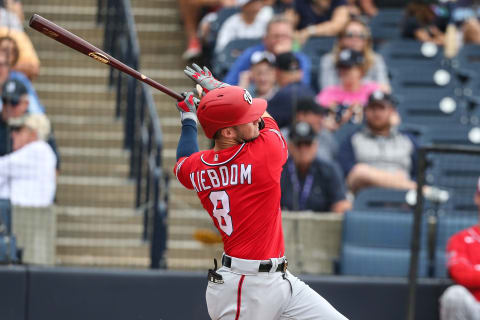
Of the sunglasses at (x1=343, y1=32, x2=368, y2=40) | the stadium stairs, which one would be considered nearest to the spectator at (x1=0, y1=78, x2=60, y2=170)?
the stadium stairs

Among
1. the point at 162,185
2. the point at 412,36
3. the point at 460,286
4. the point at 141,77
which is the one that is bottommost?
the point at 460,286

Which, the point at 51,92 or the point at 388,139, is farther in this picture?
the point at 51,92

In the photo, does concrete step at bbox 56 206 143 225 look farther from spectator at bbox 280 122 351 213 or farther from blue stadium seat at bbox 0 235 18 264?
spectator at bbox 280 122 351 213

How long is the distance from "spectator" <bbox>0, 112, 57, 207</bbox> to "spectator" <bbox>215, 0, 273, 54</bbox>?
251 cm

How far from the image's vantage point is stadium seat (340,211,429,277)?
668 cm

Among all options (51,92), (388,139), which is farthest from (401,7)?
(51,92)

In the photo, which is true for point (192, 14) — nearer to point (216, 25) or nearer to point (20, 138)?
point (216, 25)

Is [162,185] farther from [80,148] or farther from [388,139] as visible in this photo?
[388,139]

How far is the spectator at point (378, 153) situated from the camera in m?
7.20

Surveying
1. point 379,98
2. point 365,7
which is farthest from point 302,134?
point 365,7

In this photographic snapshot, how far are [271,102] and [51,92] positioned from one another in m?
2.11

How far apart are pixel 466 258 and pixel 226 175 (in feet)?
8.11

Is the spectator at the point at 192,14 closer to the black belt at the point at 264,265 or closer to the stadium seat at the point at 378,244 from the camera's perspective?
the stadium seat at the point at 378,244

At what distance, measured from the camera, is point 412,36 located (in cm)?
980
